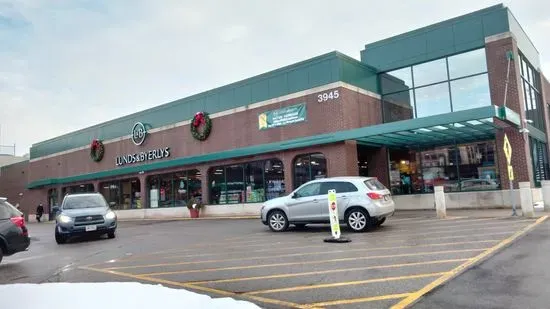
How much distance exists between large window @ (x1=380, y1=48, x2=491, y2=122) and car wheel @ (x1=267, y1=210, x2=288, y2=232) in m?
10.6

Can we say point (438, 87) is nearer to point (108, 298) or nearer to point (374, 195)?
point (374, 195)

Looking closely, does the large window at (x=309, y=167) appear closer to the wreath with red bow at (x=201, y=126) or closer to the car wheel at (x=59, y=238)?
the wreath with red bow at (x=201, y=126)

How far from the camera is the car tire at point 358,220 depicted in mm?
13156

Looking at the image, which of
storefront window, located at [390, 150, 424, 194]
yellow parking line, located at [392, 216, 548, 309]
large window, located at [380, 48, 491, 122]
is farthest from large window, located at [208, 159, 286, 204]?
yellow parking line, located at [392, 216, 548, 309]

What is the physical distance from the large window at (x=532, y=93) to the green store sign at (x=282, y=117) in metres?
10.3

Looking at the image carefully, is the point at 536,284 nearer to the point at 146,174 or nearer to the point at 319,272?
the point at 319,272

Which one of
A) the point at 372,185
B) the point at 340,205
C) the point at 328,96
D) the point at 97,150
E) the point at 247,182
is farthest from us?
the point at 97,150

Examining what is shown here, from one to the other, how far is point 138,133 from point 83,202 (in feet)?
54.6

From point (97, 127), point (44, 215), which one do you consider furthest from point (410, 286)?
point (44, 215)

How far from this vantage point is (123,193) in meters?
34.3

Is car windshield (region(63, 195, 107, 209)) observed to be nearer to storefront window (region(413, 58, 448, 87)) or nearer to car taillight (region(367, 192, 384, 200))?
car taillight (region(367, 192, 384, 200))

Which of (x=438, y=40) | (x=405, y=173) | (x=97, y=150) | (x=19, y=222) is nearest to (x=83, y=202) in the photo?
(x=19, y=222)

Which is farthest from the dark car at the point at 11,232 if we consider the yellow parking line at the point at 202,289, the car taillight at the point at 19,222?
the yellow parking line at the point at 202,289

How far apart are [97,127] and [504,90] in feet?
99.6
